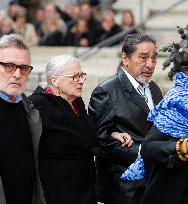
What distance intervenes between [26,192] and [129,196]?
124 centimetres

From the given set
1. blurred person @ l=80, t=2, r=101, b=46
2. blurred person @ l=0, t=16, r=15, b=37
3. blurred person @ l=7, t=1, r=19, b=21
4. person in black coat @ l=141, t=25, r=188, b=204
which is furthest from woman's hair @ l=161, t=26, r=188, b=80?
blurred person @ l=7, t=1, r=19, b=21

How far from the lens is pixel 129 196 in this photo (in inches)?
221

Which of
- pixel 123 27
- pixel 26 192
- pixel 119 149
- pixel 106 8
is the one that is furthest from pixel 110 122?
pixel 106 8

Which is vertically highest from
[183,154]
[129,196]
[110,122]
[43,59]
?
[183,154]

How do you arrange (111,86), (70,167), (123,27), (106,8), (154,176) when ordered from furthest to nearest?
(106,8)
(123,27)
(111,86)
(70,167)
(154,176)

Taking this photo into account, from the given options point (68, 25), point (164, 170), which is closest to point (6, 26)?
point (68, 25)

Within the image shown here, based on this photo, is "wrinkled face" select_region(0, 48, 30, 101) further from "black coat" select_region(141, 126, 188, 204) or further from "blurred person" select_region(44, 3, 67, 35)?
"blurred person" select_region(44, 3, 67, 35)

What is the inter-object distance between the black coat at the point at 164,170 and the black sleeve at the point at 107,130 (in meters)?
1.13

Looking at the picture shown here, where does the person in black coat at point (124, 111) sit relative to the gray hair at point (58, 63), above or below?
below

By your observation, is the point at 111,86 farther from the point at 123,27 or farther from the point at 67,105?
the point at 123,27

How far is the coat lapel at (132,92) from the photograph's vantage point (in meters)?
5.67

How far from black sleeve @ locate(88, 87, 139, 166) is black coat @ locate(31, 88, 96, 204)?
0.24 metres

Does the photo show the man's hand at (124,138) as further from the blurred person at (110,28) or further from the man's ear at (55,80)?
the blurred person at (110,28)

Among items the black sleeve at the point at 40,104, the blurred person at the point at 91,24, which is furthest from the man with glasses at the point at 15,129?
the blurred person at the point at 91,24
